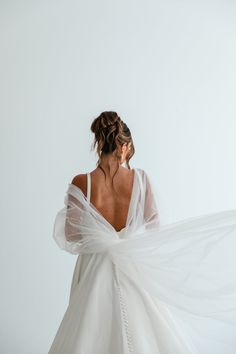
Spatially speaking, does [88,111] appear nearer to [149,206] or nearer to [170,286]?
[149,206]

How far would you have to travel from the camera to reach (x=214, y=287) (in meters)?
2.83

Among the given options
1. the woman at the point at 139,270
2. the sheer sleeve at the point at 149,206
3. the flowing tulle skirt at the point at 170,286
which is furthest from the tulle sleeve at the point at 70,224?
the sheer sleeve at the point at 149,206

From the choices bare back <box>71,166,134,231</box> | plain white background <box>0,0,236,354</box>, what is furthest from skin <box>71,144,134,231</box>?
plain white background <box>0,0,236,354</box>

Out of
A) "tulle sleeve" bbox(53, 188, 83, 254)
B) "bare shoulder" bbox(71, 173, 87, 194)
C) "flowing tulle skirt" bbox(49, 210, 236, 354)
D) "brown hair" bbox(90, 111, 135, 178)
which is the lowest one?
"flowing tulle skirt" bbox(49, 210, 236, 354)

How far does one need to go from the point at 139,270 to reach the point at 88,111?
262 cm

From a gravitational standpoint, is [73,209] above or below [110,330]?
above

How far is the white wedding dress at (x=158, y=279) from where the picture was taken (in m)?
2.77

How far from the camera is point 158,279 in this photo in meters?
2.83

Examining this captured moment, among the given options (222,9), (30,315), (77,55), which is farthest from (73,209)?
(222,9)

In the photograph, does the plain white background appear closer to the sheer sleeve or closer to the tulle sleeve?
the tulle sleeve

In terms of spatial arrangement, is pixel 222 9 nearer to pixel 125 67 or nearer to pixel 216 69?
pixel 216 69

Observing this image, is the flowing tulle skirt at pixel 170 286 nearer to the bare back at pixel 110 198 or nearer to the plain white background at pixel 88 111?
the bare back at pixel 110 198

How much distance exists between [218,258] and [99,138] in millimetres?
737

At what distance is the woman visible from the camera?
2744mm
